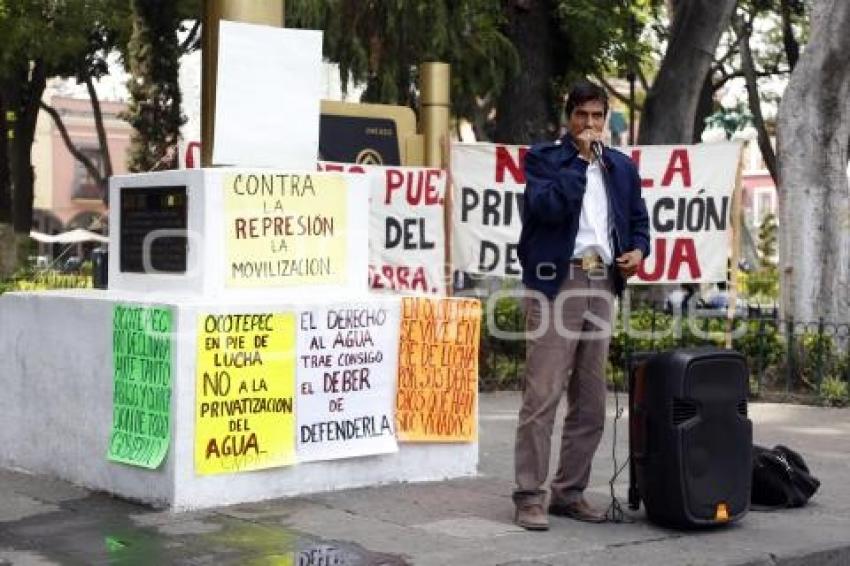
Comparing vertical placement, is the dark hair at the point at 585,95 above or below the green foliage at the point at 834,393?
above

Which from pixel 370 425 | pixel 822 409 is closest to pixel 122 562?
pixel 370 425

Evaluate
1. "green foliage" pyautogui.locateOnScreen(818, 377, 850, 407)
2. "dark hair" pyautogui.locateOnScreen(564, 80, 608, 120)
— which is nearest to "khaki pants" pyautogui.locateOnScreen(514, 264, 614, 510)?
"dark hair" pyautogui.locateOnScreen(564, 80, 608, 120)

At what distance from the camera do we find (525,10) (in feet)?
53.1

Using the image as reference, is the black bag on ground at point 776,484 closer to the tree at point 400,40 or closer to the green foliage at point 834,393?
the green foliage at point 834,393

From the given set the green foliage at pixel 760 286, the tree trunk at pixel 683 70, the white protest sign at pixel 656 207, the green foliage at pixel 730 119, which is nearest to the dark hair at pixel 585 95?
the white protest sign at pixel 656 207

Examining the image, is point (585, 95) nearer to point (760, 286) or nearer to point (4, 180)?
point (760, 286)

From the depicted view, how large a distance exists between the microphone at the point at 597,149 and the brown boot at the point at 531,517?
167 cm

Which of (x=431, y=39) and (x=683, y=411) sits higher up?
(x=431, y=39)

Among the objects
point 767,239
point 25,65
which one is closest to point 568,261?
point 25,65

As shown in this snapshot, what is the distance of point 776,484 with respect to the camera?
680 cm

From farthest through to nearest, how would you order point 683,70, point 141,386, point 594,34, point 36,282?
point 36,282 → point 594,34 → point 683,70 → point 141,386

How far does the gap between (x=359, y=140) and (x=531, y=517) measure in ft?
20.6

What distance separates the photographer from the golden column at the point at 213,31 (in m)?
6.94

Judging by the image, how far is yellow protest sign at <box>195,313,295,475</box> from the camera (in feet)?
20.8
